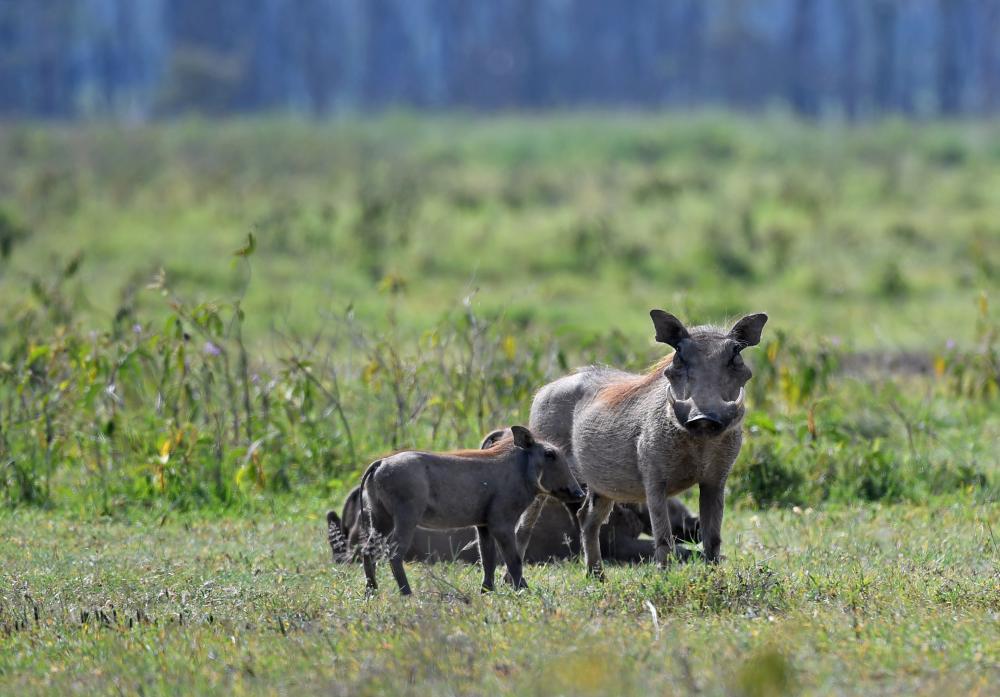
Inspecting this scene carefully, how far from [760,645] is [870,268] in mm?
14304

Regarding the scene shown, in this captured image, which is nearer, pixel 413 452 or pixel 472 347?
pixel 413 452

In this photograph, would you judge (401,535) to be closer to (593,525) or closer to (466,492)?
(466,492)

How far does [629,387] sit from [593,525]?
0.59m

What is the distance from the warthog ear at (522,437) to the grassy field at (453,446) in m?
0.55

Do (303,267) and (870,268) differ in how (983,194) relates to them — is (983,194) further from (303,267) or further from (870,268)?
(303,267)

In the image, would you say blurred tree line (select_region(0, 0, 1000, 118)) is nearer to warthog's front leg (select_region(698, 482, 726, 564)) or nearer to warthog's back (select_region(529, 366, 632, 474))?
warthog's back (select_region(529, 366, 632, 474))

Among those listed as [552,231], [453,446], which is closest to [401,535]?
[453,446]

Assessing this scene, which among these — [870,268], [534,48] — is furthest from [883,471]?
[534,48]

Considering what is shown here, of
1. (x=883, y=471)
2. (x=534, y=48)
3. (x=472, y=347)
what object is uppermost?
(x=534, y=48)

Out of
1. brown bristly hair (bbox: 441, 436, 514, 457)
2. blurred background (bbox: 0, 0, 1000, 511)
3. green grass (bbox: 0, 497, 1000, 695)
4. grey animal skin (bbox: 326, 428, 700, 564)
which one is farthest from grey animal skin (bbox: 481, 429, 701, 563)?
blurred background (bbox: 0, 0, 1000, 511)

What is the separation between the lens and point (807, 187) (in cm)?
2411

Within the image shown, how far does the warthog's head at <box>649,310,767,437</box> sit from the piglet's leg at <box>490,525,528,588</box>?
2.58ft

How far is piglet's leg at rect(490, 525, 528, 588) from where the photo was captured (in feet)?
18.9

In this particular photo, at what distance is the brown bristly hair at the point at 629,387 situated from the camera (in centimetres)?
615
